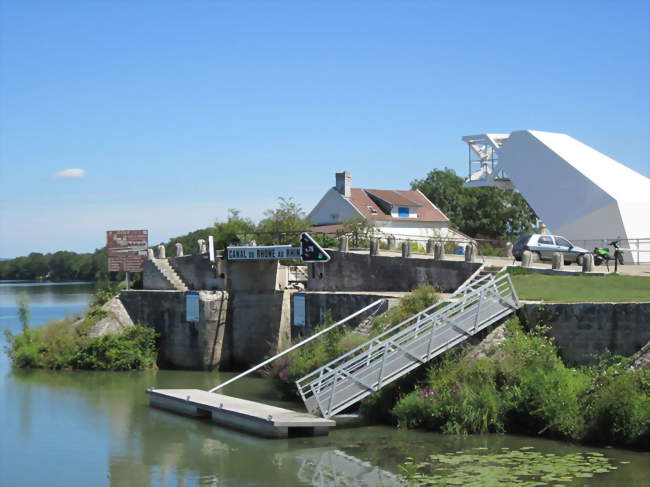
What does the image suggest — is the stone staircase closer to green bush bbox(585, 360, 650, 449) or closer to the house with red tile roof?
the house with red tile roof

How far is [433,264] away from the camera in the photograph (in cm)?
3534

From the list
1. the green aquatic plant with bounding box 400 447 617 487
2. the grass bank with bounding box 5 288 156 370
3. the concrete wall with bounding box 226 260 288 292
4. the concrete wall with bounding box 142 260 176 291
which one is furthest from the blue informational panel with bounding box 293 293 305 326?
the green aquatic plant with bounding box 400 447 617 487

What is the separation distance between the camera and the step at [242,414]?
22953 mm

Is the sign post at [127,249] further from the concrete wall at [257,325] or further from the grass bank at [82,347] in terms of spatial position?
the concrete wall at [257,325]

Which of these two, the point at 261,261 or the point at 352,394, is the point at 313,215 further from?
the point at 352,394

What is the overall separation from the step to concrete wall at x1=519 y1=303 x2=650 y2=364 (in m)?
7.12

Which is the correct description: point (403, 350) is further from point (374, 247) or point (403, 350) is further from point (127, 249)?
point (127, 249)

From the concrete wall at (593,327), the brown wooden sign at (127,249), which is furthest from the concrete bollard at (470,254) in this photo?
the brown wooden sign at (127,249)

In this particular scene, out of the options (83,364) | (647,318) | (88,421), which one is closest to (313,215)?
(83,364)

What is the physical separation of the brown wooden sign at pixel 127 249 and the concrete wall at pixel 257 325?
7747 millimetres

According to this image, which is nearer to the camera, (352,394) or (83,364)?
(352,394)

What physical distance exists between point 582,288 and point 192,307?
18.0m

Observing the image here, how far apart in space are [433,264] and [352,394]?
12650 millimetres

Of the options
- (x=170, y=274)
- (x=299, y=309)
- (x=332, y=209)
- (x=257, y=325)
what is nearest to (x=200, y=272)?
(x=170, y=274)
